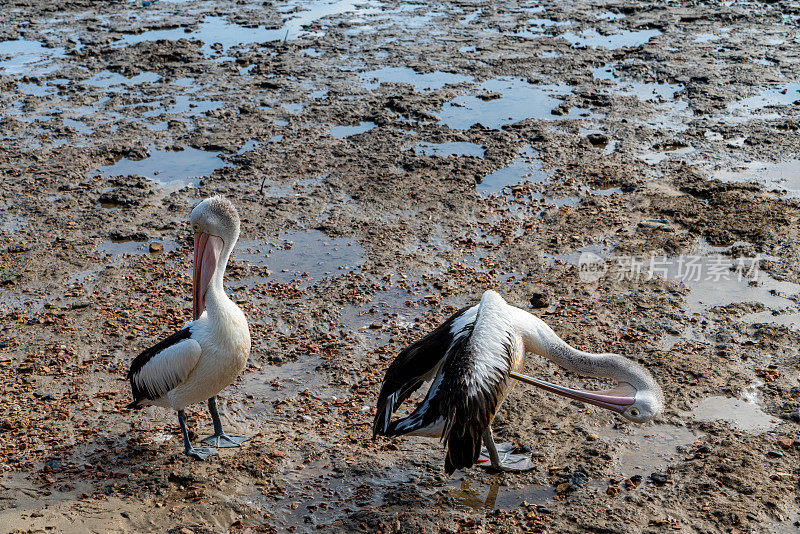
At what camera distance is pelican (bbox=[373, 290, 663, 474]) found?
13.9ft

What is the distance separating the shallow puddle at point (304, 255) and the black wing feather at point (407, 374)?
236 centimetres

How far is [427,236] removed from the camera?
750 cm

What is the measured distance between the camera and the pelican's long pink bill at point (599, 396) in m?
4.41

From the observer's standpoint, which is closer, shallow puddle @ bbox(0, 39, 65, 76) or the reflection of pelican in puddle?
the reflection of pelican in puddle

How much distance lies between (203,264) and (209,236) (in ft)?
0.63

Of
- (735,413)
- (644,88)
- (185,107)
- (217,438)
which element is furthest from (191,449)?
(644,88)

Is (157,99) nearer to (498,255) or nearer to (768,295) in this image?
(498,255)

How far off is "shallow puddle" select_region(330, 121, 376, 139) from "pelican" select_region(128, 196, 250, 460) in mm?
5015

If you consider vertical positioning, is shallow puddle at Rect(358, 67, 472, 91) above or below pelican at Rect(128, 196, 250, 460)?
above

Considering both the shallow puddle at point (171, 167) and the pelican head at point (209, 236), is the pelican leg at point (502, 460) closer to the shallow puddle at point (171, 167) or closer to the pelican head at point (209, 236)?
the pelican head at point (209, 236)

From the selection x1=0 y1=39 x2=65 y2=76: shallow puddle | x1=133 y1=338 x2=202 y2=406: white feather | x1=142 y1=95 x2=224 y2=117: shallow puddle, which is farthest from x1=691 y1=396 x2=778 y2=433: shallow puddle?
x1=0 y1=39 x2=65 y2=76: shallow puddle

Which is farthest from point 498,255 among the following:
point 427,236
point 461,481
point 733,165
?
point 733,165

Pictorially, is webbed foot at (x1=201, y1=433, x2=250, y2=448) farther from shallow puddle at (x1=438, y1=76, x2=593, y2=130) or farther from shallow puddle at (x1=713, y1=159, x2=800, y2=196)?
shallow puddle at (x1=713, y1=159, x2=800, y2=196)

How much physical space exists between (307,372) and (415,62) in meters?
8.05
